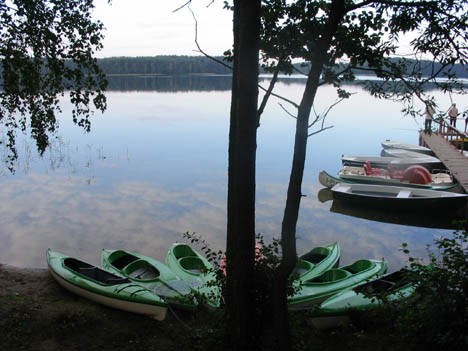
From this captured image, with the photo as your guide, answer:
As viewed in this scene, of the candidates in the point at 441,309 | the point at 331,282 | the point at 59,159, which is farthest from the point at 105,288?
the point at 59,159

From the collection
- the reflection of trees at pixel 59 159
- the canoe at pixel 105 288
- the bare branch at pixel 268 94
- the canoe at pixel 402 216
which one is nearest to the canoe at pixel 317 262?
the canoe at pixel 105 288

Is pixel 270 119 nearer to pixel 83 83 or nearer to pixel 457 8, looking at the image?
pixel 83 83

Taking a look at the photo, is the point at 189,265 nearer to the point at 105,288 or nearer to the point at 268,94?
the point at 105,288

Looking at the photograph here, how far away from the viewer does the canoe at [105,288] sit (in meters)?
6.50

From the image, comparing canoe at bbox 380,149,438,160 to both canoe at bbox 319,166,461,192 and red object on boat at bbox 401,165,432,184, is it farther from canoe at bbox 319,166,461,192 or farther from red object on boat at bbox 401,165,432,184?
red object on boat at bbox 401,165,432,184

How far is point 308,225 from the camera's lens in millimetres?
12461

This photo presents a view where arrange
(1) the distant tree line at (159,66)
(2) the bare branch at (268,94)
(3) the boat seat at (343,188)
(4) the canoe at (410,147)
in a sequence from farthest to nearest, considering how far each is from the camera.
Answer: (1) the distant tree line at (159,66) → (4) the canoe at (410,147) → (3) the boat seat at (343,188) → (2) the bare branch at (268,94)

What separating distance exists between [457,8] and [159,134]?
23003mm

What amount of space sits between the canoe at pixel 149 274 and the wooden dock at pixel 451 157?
908cm

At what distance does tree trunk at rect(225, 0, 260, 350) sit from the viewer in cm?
361

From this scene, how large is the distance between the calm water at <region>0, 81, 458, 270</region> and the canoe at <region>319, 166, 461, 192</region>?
3.19 ft

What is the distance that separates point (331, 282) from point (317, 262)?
150 centimetres

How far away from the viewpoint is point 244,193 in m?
4.01

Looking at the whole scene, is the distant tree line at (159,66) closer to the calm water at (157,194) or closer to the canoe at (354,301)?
the calm water at (157,194)
